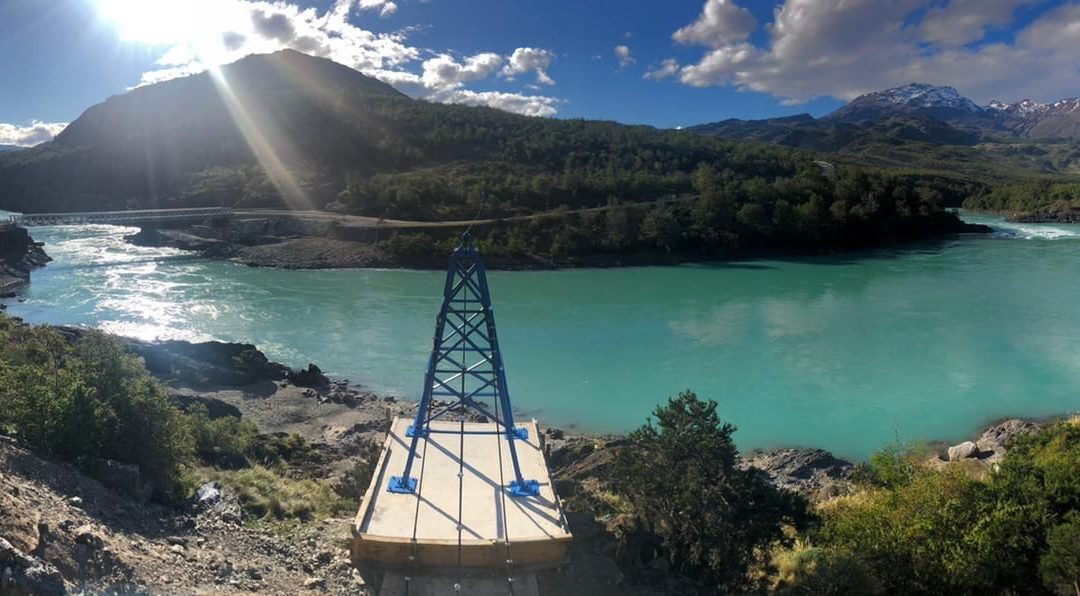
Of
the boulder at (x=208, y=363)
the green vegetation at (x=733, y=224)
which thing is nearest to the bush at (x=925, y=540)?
the boulder at (x=208, y=363)

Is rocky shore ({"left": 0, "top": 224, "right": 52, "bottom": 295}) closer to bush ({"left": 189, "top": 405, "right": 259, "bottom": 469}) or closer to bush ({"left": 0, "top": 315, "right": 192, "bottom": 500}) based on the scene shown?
bush ({"left": 189, "top": 405, "right": 259, "bottom": 469})

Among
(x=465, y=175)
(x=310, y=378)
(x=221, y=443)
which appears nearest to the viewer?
(x=221, y=443)

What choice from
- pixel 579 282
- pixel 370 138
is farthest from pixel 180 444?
pixel 370 138

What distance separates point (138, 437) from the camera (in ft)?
30.5

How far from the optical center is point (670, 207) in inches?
2290

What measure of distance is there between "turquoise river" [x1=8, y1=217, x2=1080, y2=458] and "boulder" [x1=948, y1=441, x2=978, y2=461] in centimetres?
193

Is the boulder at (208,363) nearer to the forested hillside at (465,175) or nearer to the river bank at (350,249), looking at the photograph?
the river bank at (350,249)

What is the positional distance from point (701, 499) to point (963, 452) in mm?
10457

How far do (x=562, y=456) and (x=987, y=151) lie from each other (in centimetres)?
19646

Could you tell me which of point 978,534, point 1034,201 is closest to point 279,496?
point 978,534

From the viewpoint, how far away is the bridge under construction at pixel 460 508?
23.0 feet

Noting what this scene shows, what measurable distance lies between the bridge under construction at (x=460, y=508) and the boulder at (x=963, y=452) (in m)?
10.7

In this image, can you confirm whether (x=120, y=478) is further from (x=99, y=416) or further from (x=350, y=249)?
(x=350, y=249)

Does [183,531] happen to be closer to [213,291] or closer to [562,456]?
[562,456]
